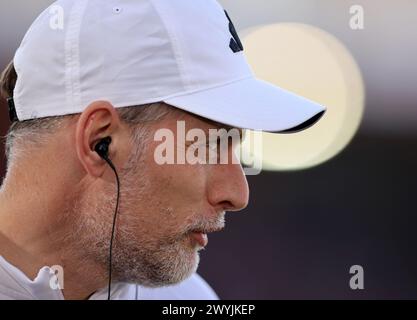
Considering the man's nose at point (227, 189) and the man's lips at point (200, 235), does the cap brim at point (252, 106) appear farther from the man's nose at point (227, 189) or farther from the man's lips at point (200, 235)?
the man's lips at point (200, 235)

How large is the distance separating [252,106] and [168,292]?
0.49m

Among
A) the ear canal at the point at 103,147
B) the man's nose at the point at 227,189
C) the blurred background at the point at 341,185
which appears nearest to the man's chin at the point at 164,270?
the man's nose at the point at 227,189

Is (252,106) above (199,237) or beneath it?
above

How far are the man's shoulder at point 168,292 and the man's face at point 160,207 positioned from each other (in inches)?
4.4

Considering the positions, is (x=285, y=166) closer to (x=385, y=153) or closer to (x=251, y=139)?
(x=385, y=153)

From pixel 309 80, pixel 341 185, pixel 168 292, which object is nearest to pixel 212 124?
pixel 168 292

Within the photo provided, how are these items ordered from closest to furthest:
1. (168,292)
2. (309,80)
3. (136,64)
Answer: (136,64), (168,292), (309,80)

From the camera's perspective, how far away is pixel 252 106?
4.10 ft

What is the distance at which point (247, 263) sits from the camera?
341cm

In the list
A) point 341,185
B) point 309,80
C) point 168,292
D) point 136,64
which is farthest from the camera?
point 341,185

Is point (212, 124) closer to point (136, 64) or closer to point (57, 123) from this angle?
point (136, 64)

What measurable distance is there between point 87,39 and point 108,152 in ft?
0.68

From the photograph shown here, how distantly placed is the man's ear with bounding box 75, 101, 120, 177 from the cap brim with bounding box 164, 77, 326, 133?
0.35 feet

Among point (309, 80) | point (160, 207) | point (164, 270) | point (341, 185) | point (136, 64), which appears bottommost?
point (164, 270)
